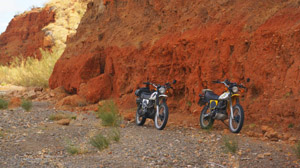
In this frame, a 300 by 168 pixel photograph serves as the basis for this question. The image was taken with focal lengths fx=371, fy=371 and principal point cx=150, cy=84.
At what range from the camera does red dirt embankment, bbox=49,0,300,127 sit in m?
7.97

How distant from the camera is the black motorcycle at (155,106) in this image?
869 centimetres

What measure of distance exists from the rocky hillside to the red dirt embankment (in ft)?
55.5

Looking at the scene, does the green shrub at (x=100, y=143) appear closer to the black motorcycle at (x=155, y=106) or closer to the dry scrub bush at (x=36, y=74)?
the black motorcycle at (x=155, y=106)

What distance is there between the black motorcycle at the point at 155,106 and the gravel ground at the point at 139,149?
1.05 ft

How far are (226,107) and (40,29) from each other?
32.5 m

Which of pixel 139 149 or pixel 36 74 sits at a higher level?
pixel 36 74

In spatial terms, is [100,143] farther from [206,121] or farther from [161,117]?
[206,121]

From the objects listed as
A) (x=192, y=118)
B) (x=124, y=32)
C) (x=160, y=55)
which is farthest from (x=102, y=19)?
(x=192, y=118)

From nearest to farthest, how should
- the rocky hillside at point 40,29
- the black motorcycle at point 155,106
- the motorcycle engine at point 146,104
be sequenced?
1. the black motorcycle at point 155,106
2. the motorcycle engine at point 146,104
3. the rocky hillside at point 40,29

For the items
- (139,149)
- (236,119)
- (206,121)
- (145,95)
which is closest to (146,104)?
(145,95)

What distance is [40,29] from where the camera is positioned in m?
37.3

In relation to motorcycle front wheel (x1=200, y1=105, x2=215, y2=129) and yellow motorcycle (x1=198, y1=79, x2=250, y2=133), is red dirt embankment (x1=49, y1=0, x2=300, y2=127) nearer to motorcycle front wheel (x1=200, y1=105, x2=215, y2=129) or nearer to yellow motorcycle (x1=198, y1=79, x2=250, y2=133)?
yellow motorcycle (x1=198, y1=79, x2=250, y2=133)

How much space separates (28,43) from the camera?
125ft

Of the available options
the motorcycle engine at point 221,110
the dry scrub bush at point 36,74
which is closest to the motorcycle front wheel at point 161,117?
the motorcycle engine at point 221,110
